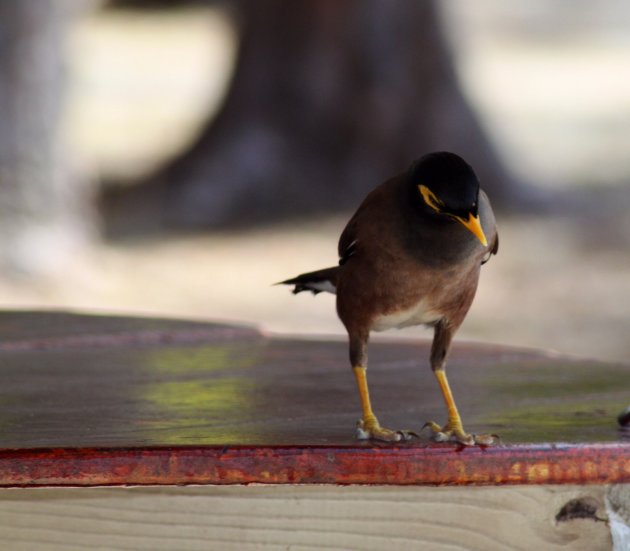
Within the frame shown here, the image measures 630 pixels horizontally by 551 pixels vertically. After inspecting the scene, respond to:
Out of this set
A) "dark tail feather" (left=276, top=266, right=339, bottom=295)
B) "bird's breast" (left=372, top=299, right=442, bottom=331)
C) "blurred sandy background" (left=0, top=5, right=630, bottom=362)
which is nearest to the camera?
"bird's breast" (left=372, top=299, right=442, bottom=331)

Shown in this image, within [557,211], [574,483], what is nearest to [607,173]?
[557,211]

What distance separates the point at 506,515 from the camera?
85.8 inches

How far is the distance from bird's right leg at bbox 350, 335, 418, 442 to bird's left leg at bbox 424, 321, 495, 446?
0.19ft

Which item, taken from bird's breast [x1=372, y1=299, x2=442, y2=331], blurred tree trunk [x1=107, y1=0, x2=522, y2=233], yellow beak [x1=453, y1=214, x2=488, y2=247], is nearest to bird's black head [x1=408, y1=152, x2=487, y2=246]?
yellow beak [x1=453, y1=214, x2=488, y2=247]

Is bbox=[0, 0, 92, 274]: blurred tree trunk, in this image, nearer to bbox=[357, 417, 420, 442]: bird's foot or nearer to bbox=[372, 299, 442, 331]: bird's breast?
bbox=[372, 299, 442, 331]: bird's breast

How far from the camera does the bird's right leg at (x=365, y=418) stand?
7.39 feet

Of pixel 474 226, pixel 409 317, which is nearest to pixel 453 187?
pixel 474 226

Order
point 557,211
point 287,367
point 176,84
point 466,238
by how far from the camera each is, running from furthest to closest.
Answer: point 176,84
point 557,211
point 287,367
point 466,238

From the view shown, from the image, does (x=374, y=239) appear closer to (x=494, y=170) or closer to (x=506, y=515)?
(x=506, y=515)

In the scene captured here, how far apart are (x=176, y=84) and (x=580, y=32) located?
9500 millimetres

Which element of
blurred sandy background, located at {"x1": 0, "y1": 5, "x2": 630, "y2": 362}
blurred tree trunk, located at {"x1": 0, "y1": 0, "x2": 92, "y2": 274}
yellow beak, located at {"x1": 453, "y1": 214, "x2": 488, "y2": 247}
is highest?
yellow beak, located at {"x1": 453, "y1": 214, "x2": 488, "y2": 247}

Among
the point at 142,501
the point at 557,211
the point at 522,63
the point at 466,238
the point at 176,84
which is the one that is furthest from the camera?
the point at 522,63

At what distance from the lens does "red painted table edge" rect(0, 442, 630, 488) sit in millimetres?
2098

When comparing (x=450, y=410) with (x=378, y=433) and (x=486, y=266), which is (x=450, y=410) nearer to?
(x=378, y=433)
